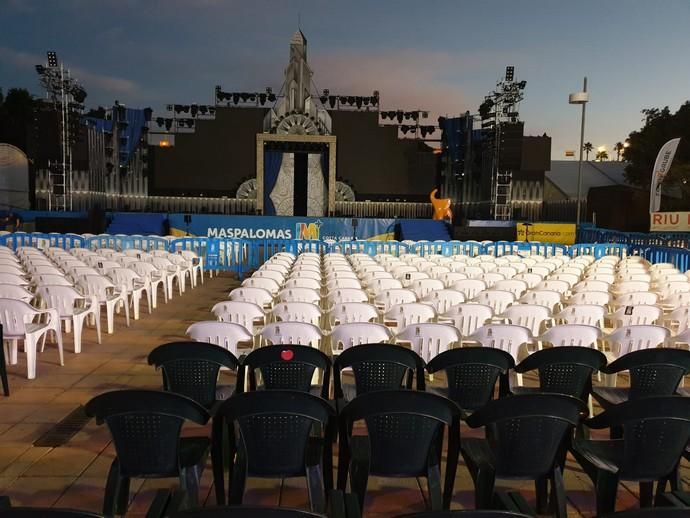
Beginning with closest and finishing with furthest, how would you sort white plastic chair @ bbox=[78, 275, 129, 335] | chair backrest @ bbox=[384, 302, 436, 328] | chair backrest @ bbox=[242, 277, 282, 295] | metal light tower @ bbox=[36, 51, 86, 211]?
chair backrest @ bbox=[384, 302, 436, 328] < chair backrest @ bbox=[242, 277, 282, 295] < white plastic chair @ bbox=[78, 275, 129, 335] < metal light tower @ bbox=[36, 51, 86, 211]

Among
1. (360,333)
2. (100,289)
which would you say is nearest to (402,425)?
(360,333)

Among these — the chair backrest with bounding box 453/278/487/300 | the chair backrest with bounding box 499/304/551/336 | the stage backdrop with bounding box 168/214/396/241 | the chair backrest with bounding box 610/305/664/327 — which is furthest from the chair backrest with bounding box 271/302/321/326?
the stage backdrop with bounding box 168/214/396/241

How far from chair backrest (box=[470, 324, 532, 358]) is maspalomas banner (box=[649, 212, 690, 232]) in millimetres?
13018

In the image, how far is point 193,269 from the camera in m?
11.9

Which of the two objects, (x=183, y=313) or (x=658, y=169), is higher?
(x=658, y=169)

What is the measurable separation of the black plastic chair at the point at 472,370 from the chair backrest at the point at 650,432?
80cm

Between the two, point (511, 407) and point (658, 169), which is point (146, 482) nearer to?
point (511, 407)

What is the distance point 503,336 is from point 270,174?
25.1 m

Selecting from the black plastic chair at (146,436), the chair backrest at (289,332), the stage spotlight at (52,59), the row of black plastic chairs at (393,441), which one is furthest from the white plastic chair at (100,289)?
the stage spotlight at (52,59)

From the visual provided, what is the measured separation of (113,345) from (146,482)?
3.84 meters

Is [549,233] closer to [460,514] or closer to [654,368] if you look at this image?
[654,368]

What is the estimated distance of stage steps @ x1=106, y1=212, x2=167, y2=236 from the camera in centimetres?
1961

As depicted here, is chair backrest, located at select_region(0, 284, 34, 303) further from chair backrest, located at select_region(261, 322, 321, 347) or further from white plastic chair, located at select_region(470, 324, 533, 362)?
white plastic chair, located at select_region(470, 324, 533, 362)

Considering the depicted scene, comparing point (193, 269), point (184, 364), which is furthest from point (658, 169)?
point (184, 364)
